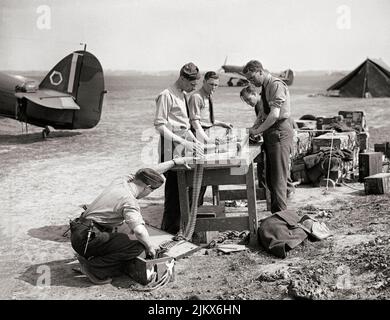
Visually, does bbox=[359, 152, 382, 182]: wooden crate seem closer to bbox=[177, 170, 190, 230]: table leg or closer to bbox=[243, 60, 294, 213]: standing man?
bbox=[243, 60, 294, 213]: standing man

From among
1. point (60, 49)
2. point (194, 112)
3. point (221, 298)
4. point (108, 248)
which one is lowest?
point (221, 298)

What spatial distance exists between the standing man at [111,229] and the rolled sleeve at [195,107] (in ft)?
6.65

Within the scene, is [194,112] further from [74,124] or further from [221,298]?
[74,124]

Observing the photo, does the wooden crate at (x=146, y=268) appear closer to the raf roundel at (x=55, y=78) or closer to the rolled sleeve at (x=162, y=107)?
the rolled sleeve at (x=162, y=107)

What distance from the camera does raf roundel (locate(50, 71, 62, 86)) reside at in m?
17.3

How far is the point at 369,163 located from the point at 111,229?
5.55 meters

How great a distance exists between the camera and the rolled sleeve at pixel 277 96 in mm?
6258

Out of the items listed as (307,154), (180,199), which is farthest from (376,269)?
(307,154)

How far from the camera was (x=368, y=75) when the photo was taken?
1208 inches

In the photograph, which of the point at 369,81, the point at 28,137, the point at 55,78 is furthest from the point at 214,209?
the point at 369,81

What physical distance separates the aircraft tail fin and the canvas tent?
1859 cm

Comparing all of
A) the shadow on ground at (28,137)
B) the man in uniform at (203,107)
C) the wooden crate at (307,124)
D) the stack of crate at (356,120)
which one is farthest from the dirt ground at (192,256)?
the shadow on ground at (28,137)
